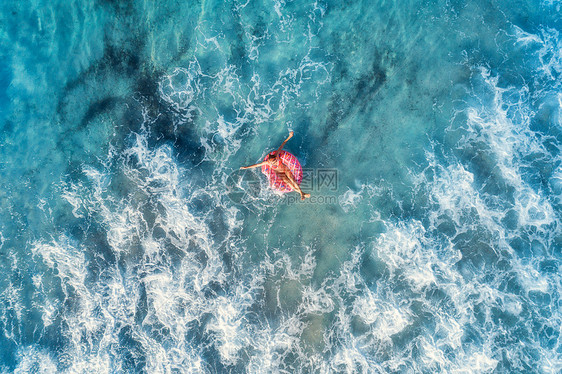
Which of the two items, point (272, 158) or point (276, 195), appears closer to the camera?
point (272, 158)

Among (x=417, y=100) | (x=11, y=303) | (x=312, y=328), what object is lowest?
(x=312, y=328)

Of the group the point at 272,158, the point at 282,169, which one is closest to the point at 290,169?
the point at 282,169

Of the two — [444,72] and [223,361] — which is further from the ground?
[444,72]

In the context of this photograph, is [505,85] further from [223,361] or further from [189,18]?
[223,361]

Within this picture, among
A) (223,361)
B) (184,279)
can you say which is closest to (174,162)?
(184,279)

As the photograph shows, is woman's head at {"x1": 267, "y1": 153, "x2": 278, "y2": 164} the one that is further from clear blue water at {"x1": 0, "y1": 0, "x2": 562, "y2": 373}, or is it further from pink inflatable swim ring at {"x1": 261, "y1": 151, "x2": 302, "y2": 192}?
clear blue water at {"x1": 0, "y1": 0, "x2": 562, "y2": 373}

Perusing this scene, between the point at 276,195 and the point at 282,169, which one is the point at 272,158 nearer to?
the point at 282,169

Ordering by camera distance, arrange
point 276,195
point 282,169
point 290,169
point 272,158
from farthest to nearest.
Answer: point 276,195 → point 290,169 → point 282,169 → point 272,158

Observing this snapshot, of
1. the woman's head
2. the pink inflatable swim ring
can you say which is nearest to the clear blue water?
the pink inflatable swim ring
